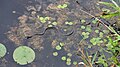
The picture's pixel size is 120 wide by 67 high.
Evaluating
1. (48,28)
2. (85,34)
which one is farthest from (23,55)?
(85,34)

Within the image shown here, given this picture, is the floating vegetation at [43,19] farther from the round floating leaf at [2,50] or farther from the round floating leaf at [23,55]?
the round floating leaf at [2,50]

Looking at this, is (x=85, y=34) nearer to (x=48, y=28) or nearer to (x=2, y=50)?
(x=48, y=28)

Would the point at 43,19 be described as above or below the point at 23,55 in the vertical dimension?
above

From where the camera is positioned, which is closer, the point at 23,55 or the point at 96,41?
the point at 23,55

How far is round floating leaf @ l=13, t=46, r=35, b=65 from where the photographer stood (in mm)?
Answer: 1887

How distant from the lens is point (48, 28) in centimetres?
211

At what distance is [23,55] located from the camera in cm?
190

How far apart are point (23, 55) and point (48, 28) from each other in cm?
34

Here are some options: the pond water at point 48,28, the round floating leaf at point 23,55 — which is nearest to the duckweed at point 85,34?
the pond water at point 48,28

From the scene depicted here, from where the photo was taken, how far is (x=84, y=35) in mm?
2082

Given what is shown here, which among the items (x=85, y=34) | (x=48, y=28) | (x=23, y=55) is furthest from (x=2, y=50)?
(x=85, y=34)

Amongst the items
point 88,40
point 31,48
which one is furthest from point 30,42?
point 88,40

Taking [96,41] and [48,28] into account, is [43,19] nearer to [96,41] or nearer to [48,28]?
[48,28]

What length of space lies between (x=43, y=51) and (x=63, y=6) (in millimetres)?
498
